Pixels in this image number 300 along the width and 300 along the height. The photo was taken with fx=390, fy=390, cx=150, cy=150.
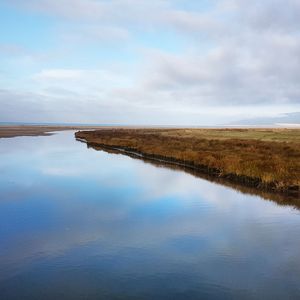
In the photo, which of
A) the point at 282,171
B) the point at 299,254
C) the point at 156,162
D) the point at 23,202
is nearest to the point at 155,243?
the point at 299,254

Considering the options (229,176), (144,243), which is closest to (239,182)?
(229,176)

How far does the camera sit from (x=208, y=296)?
8.98 metres

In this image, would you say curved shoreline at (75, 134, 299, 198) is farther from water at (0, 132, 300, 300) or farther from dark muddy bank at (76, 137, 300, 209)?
water at (0, 132, 300, 300)

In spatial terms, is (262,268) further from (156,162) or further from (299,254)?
(156,162)

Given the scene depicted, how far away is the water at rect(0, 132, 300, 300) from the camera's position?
9414 mm

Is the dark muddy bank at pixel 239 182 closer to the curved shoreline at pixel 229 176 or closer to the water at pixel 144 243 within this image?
the curved shoreline at pixel 229 176

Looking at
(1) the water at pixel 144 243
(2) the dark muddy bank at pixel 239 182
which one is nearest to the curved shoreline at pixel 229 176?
(2) the dark muddy bank at pixel 239 182

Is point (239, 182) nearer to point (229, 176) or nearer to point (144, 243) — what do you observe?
point (229, 176)

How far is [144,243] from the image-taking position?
12750mm

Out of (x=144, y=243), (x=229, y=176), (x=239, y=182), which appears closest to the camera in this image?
(x=144, y=243)

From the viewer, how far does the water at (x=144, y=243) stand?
941cm

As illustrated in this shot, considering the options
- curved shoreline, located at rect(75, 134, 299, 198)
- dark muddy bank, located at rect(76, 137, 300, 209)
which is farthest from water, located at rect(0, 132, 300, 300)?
curved shoreline, located at rect(75, 134, 299, 198)

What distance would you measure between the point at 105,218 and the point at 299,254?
7549 mm

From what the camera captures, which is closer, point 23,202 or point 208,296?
point 208,296
